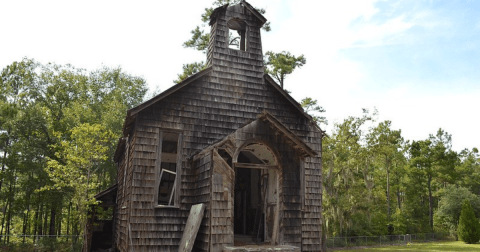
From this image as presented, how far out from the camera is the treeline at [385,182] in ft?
96.9

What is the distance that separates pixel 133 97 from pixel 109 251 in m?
21.3

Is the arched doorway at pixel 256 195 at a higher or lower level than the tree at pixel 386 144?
lower

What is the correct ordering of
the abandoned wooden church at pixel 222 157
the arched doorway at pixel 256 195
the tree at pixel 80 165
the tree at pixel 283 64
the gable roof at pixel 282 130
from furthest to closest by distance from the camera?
1. the tree at pixel 283 64
2. the tree at pixel 80 165
3. the arched doorway at pixel 256 195
4. the gable roof at pixel 282 130
5. the abandoned wooden church at pixel 222 157

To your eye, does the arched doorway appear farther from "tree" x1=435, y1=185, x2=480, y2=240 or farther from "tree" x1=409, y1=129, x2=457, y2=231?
"tree" x1=409, y1=129, x2=457, y2=231

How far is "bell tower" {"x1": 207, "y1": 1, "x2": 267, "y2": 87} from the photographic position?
1287 centimetres

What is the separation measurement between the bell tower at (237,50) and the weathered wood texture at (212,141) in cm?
4

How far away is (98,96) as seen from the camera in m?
35.0

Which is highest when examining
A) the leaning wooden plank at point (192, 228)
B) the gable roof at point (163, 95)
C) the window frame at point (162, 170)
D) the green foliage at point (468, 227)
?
the gable roof at point (163, 95)

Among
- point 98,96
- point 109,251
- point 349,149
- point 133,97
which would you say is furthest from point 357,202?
point 98,96

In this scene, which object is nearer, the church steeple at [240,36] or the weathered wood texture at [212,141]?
the weathered wood texture at [212,141]

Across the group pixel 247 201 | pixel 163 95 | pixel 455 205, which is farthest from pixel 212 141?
pixel 455 205

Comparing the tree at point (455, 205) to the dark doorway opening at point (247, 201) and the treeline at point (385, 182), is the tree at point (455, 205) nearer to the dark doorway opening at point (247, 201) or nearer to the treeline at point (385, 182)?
the treeline at point (385, 182)

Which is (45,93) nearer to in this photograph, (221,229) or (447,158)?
(221,229)

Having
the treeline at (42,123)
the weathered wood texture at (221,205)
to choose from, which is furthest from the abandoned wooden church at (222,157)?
the treeline at (42,123)
